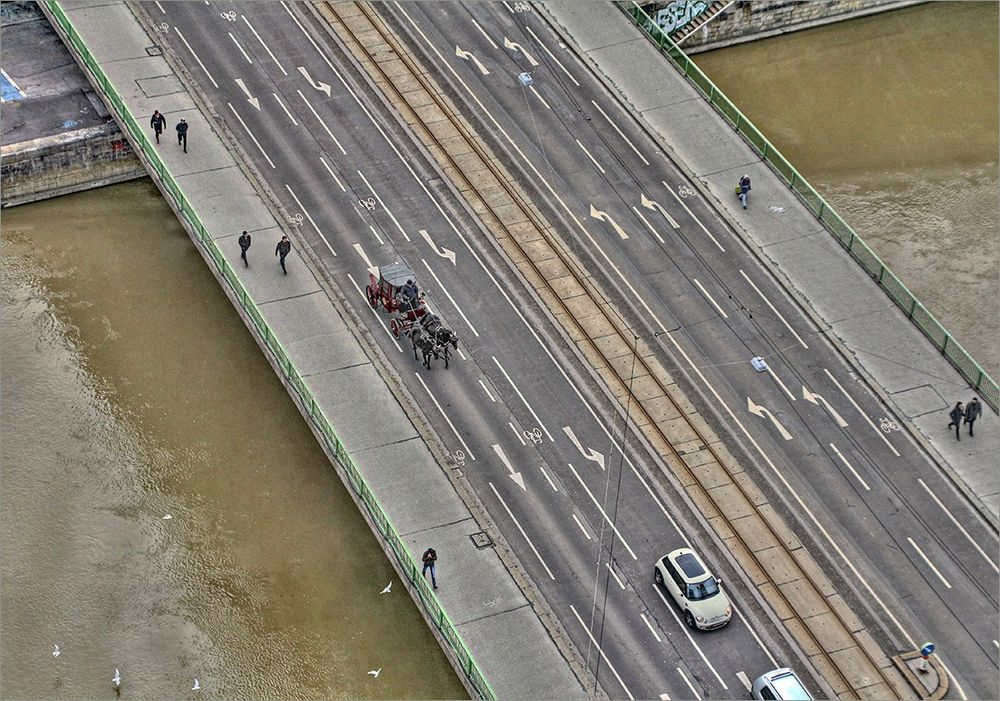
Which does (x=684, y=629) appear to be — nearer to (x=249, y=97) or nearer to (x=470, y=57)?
(x=470, y=57)

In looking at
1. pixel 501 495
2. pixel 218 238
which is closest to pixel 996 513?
pixel 501 495

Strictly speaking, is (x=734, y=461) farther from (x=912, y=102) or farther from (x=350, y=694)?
(x=912, y=102)

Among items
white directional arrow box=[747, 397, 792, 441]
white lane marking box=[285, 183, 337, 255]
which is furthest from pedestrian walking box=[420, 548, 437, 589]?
white lane marking box=[285, 183, 337, 255]

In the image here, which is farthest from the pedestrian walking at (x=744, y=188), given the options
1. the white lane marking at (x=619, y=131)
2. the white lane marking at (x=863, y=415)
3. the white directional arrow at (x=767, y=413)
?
the white directional arrow at (x=767, y=413)

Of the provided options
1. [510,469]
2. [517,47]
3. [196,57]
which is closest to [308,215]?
[196,57]

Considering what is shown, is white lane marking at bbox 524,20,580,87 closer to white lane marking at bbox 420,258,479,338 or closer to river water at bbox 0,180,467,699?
white lane marking at bbox 420,258,479,338

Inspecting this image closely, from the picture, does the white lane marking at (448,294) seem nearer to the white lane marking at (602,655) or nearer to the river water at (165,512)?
the river water at (165,512)
